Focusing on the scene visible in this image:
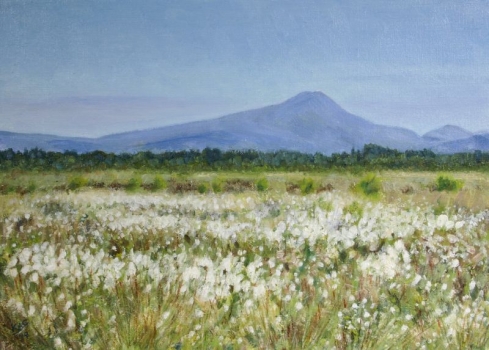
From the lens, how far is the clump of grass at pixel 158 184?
14.9 m

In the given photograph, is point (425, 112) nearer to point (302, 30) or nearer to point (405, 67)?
point (405, 67)

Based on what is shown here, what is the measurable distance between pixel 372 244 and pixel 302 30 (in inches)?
99.3

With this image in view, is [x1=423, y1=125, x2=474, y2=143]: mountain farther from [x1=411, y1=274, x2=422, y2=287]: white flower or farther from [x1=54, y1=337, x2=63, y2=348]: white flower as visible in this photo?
[x1=54, y1=337, x2=63, y2=348]: white flower

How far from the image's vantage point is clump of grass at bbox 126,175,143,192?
1356 cm

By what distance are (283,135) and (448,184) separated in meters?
5.34

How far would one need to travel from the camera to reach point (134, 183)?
13922 mm

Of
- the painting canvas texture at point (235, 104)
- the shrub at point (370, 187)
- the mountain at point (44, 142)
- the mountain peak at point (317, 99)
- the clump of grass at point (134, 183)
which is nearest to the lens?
the painting canvas texture at point (235, 104)

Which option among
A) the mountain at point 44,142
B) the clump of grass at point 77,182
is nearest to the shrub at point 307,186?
the clump of grass at point 77,182

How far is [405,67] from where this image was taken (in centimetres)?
623

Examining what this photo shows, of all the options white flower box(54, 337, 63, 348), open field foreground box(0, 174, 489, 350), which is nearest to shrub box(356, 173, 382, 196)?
open field foreground box(0, 174, 489, 350)

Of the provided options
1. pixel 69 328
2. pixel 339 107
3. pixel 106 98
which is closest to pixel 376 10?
pixel 339 107

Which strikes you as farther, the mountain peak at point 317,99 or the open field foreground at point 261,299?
the mountain peak at point 317,99

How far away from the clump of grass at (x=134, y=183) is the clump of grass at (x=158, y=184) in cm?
59

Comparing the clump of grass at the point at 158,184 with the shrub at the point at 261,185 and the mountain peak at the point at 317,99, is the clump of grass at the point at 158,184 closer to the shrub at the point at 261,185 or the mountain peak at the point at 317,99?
the shrub at the point at 261,185
